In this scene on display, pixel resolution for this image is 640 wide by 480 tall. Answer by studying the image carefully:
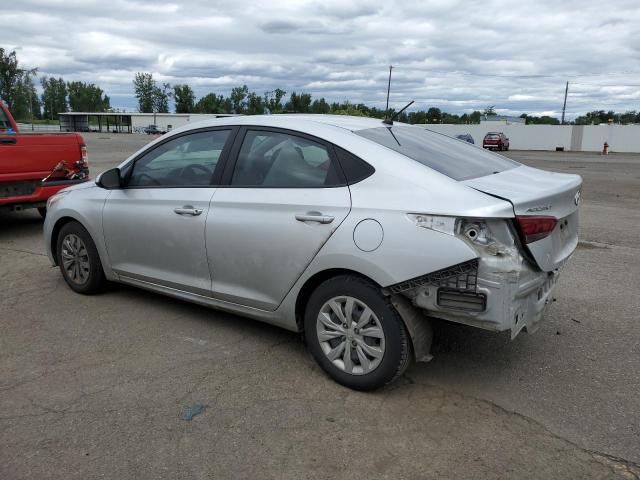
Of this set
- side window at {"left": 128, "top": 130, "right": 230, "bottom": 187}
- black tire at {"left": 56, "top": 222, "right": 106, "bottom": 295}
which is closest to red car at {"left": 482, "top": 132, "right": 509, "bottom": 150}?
black tire at {"left": 56, "top": 222, "right": 106, "bottom": 295}

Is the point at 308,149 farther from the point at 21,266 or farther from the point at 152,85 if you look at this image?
A: the point at 152,85

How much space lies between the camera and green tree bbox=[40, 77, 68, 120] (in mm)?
133125

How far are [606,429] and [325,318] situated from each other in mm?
1689

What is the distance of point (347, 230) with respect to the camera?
332 cm

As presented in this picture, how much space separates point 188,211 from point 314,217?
1.17m

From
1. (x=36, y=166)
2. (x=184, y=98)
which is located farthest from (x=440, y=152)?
(x=184, y=98)

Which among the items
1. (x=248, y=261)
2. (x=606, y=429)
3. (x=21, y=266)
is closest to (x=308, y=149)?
(x=248, y=261)

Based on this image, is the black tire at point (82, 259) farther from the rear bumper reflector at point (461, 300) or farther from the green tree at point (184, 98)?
the green tree at point (184, 98)

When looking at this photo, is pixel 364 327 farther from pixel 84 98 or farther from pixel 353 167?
pixel 84 98

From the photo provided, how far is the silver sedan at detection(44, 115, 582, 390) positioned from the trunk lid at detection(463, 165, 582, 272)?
0.01 meters

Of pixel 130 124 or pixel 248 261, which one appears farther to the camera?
pixel 130 124

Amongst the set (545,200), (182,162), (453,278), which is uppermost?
(182,162)

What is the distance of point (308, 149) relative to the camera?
147 inches

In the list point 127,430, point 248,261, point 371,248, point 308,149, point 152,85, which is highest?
point 152,85
